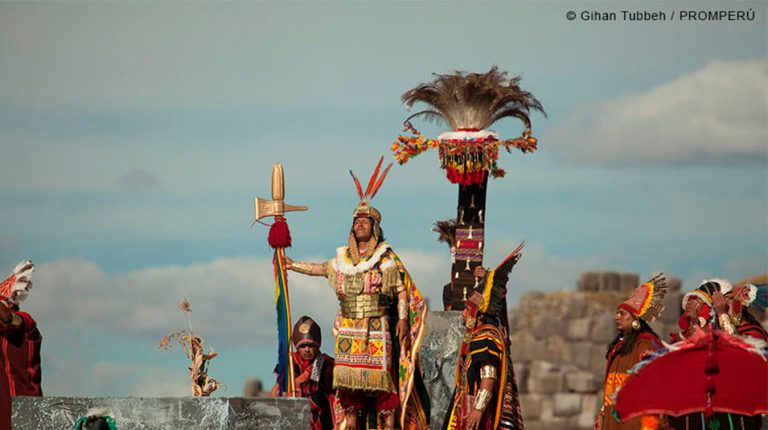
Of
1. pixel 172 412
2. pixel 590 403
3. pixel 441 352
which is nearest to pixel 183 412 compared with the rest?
pixel 172 412

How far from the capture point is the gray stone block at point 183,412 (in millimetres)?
12312

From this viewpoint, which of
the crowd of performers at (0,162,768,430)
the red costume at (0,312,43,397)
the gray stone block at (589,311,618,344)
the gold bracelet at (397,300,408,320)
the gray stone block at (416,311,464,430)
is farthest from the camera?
the gray stone block at (589,311,618,344)

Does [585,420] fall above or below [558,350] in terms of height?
below

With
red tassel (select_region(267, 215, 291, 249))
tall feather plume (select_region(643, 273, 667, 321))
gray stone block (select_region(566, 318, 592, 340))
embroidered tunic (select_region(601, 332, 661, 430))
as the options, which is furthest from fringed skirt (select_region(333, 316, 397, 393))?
gray stone block (select_region(566, 318, 592, 340))

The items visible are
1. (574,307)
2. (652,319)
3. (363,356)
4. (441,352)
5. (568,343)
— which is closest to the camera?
(652,319)

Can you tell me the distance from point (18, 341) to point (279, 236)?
2470mm

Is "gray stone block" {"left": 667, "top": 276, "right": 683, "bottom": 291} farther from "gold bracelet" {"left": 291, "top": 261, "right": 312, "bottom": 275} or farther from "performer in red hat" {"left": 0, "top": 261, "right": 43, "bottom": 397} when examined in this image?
"performer in red hat" {"left": 0, "top": 261, "right": 43, "bottom": 397}

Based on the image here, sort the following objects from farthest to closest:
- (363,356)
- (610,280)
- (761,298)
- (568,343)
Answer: (610,280) < (568,343) < (761,298) < (363,356)

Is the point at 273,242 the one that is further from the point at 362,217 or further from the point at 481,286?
the point at 481,286

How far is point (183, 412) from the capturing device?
12375 mm

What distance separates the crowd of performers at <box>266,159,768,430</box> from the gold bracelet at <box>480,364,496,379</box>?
0.01m

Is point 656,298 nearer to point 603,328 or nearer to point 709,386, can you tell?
point 709,386

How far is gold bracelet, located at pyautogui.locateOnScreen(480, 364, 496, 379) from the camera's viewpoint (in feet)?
44.1

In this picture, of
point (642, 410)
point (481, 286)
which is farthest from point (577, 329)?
point (642, 410)
